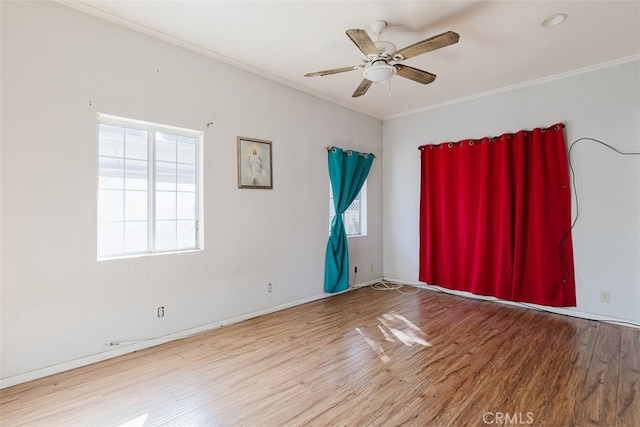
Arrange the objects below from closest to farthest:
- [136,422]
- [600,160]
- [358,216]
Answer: [136,422], [600,160], [358,216]

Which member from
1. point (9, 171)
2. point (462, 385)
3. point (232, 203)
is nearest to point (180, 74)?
point (232, 203)

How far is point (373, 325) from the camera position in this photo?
3451mm

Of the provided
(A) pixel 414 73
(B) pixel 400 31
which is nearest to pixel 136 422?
(A) pixel 414 73

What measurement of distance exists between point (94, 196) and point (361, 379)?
2.59 meters

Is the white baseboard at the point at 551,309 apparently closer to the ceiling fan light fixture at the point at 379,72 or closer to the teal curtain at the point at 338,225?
the teal curtain at the point at 338,225

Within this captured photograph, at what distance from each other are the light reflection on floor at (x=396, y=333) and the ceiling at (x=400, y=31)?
2862 mm

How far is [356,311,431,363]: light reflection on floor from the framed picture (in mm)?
1995

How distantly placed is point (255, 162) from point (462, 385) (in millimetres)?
2926

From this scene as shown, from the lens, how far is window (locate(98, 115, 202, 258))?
109 inches

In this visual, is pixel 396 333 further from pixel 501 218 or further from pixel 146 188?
pixel 146 188

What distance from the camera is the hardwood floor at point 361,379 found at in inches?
76.2

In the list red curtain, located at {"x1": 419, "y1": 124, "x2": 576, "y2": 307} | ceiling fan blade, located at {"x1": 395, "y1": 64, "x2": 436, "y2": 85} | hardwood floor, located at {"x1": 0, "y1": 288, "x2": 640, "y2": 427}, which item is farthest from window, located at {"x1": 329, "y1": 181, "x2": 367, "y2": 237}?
ceiling fan blade, located at {"x1": 395, "y1": 64, "x2": 436, "y2": 85}

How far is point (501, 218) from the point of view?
4121mm

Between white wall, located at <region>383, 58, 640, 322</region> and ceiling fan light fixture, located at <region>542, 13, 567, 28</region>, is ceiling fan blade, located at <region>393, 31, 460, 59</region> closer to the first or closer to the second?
ceiling fan light fixture, located at <region>542, 13, 567, 28</region>
